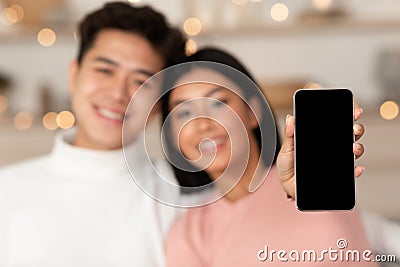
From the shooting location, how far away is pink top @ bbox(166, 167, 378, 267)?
0.68m

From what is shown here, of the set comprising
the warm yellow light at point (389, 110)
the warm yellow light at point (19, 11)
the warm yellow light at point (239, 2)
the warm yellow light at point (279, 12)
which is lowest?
the warm yellow light at point (389, 110)

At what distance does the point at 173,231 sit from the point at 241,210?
83mm

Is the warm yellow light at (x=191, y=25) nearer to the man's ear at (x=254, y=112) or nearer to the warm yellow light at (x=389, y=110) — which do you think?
the warm yellow light at (x=389, y=110)

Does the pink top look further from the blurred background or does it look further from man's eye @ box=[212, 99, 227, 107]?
the blurred background

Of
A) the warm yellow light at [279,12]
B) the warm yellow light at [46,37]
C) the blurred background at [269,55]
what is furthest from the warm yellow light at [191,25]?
the warm yellow light at [46,37]

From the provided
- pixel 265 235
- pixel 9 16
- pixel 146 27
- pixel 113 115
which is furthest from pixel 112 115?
pixel 9 16

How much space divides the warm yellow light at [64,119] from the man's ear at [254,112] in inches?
33.6

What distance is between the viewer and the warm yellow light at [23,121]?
1.52 metres

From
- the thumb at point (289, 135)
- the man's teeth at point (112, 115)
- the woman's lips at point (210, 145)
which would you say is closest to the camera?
the thumb at point (289, 135)

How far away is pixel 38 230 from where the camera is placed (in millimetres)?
778

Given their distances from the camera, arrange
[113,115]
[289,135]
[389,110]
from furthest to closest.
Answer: [389,110] → [113,115] → [289,135]

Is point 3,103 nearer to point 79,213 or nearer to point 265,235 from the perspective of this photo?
point 79,213

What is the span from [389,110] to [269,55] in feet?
1.01

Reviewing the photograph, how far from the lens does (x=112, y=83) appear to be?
85 cm
